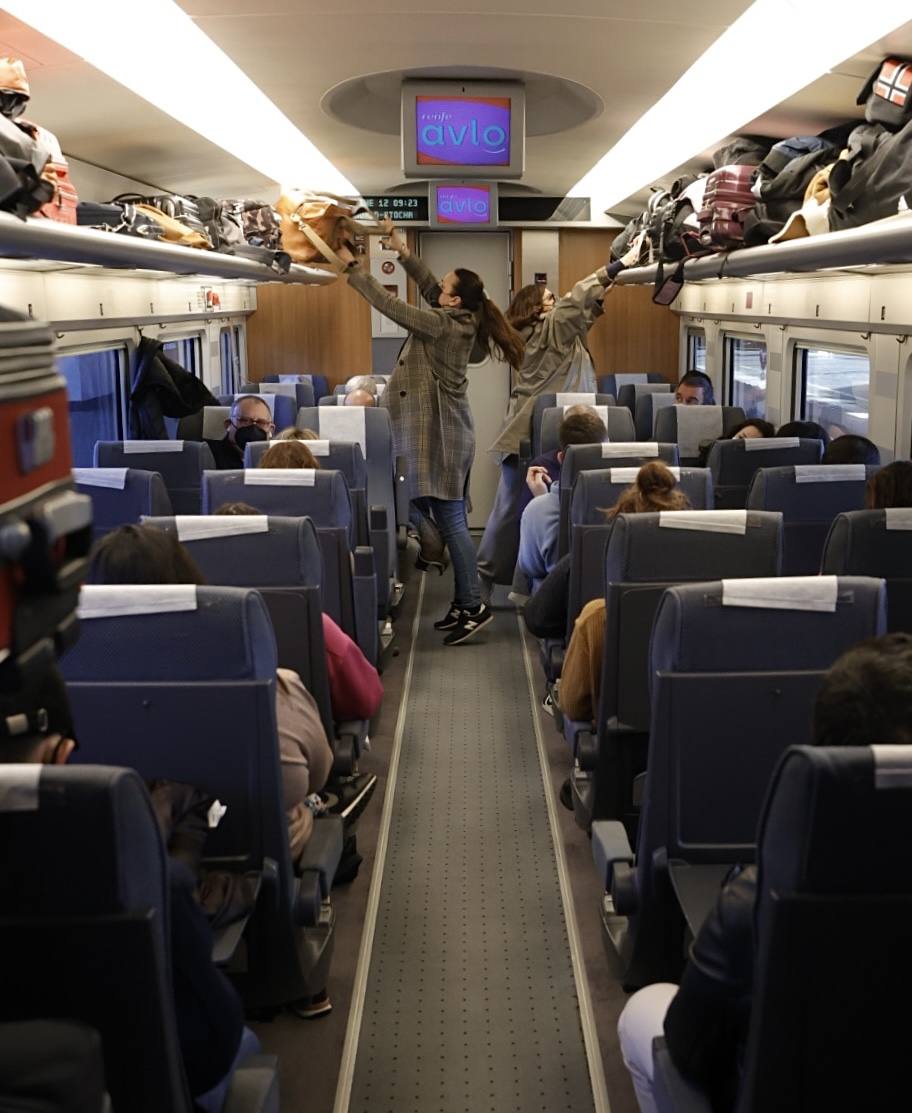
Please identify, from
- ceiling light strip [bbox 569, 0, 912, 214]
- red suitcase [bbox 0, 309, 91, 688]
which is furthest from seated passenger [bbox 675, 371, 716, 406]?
red suitcase [bbox 0, 309, 91, 688]

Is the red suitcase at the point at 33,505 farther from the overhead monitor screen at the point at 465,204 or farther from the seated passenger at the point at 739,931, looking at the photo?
the overhead monitor screen at the point at 465,204

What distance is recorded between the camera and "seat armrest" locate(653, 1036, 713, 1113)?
1.86 m

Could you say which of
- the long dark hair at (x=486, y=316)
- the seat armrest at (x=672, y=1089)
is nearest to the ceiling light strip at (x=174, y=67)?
the long dark hair at (x=486, y=316)

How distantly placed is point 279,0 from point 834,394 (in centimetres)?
446

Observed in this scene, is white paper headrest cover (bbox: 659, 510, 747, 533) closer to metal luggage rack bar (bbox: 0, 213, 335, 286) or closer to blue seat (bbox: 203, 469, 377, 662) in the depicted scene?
blue seat (bbox: 203, 469, 377, 662)

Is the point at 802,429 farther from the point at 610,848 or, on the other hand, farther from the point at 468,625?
the point at 610,848

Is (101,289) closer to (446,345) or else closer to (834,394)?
(446,345)

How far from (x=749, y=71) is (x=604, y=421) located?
8.12 ft

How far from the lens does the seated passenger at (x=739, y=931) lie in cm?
173

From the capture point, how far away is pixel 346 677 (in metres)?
3.69

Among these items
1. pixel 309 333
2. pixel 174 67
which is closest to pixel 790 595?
pixel 174 67

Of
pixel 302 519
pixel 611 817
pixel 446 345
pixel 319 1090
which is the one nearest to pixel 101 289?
pixel 446 345

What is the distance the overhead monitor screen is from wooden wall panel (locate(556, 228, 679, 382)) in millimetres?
2772

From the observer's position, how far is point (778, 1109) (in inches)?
65.2
